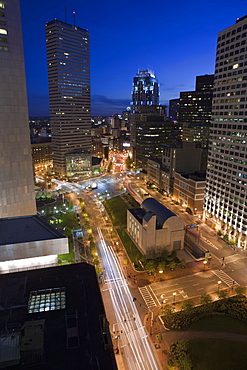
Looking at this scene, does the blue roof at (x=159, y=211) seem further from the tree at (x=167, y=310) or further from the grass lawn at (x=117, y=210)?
the tree at (x=167, y=310)

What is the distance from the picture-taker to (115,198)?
121 m

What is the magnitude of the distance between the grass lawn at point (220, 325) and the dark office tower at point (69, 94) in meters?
135

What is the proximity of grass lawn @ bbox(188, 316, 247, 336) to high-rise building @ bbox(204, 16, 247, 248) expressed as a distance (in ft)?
103

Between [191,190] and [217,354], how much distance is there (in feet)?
221

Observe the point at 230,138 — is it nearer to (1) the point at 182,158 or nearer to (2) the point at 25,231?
(1) the point at 182,158

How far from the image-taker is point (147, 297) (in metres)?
53.6

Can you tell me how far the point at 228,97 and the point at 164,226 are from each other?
4528 centimetres

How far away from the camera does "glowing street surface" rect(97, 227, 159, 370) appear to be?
1572 inches

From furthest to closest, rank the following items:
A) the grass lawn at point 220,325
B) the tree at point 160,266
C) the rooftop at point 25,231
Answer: the tree at point 160,266 < the rooftop at point 25,231 < the grass lawn at point 220,325

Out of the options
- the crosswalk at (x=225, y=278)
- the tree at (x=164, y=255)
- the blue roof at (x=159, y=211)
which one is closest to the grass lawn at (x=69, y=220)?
the blue roof at (x=159, y=211)

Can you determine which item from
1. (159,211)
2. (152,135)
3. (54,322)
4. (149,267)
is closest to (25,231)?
(54,322)

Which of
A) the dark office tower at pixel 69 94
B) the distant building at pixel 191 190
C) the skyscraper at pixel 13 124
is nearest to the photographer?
the skyscraper at pixel 13 124

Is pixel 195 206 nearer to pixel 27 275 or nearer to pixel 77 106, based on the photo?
pixel 27 275

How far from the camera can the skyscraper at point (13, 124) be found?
62875 mm
